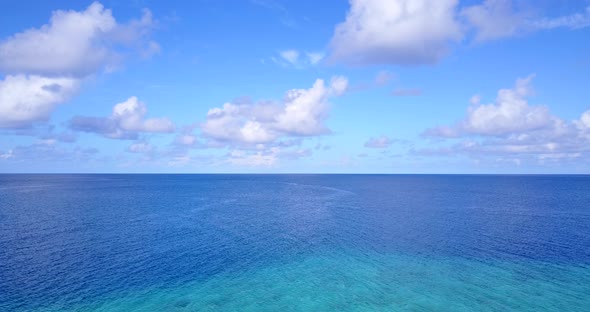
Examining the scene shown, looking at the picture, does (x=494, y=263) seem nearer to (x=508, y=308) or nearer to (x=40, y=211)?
(x=508, y=308)

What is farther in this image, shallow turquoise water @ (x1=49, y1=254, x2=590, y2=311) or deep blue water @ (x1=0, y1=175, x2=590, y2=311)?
deep blue water @ (x1=0, y1=175, x2=590, y2=311)

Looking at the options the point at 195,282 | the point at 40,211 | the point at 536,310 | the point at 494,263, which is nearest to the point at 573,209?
the point at 494,263

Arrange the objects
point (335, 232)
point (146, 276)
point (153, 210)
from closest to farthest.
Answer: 1. point (146, 276)
2. point (335, 232)
3. point (153, 210)

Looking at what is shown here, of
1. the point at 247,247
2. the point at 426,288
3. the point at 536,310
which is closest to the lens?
the point at 536,310

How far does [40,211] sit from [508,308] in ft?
384

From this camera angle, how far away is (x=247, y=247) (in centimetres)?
6378

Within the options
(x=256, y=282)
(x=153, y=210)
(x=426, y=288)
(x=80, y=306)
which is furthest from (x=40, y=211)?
(x=426, y=288)

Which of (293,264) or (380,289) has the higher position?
(293,264)

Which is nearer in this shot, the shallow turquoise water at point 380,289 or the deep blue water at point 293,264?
the shallow turquoise water at point 380,289

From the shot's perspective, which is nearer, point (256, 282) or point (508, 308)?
point (508, 308)

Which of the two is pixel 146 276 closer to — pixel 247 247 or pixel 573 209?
pixel 247 247

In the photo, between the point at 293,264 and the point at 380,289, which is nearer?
the point at 380,289

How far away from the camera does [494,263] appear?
5322 cm

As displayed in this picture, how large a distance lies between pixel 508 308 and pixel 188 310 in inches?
A: 1344
